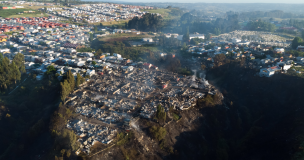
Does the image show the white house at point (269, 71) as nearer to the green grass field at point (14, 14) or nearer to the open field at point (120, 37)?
the open field at point (120, 37)

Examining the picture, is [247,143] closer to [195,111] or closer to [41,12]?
[195,111]

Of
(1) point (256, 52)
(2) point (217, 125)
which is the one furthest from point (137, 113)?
(1) point (256, 52)

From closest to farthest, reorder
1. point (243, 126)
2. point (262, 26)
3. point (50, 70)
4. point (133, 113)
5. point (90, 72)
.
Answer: point (133, 113) → point (243, 126) → point (90, 72) → point (50, 70) → point (262, 26)

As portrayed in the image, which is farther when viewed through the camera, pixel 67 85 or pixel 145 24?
pixel 145 24

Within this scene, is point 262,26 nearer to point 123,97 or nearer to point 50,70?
point 123,97

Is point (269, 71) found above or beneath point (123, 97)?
above

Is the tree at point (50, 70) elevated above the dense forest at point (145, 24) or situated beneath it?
situated beneath

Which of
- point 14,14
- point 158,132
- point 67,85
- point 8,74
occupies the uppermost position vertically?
point 14,14

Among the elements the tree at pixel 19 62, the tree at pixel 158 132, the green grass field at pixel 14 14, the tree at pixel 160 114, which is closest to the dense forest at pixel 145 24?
the green grass field at pixel 14 14

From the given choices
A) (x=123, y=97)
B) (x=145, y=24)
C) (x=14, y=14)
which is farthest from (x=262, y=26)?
(x=14, y=14)

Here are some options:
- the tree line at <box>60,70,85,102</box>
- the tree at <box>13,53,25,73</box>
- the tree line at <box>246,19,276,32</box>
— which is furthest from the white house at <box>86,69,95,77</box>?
the tree line at <box>246,19,276,32</box>

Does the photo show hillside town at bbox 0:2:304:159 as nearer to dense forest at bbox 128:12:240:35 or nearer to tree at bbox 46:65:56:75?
tree at bbox 46:65:56:75
